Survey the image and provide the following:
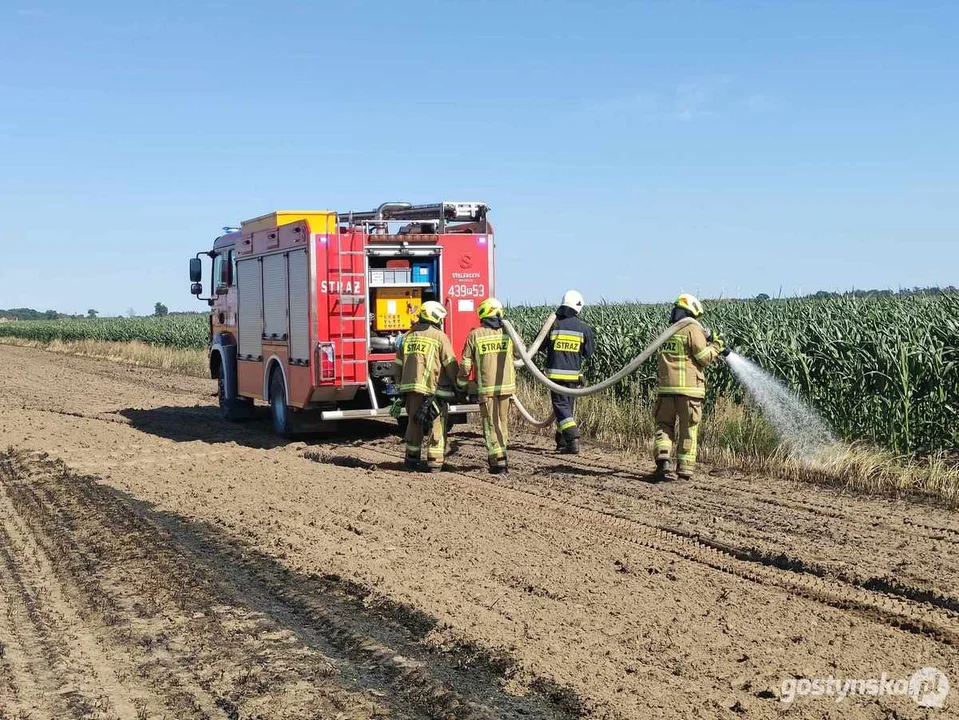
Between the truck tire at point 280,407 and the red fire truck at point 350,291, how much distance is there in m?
0.02

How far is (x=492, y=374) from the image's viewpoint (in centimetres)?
1125

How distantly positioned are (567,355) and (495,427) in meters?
1.77

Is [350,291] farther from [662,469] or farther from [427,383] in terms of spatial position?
[662,469]

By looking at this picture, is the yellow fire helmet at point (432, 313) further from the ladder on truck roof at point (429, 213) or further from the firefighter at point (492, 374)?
the ladder on truck roof at point (429, 213)

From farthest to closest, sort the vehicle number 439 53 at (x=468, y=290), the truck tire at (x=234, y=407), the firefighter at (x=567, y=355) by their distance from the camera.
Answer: the truck tire at (x=234, y=407)
the vehicle number 439 53 at (x=468, y=290)
the firefighter at (x=567, y=355)

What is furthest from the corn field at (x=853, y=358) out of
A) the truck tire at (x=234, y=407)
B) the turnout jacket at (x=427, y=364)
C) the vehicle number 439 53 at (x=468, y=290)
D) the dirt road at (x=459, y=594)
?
the truck tire at (x=234, y=407)

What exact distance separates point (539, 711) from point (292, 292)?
9.53 meters

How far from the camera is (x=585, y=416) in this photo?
14.8 m

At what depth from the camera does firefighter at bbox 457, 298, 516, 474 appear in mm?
11164

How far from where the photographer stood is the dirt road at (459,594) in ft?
16.1

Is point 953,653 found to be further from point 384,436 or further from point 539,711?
point 384,436

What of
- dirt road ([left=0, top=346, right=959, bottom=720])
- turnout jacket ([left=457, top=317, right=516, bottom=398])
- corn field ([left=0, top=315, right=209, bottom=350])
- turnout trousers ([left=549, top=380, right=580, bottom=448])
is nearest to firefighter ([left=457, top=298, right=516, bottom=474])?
turnout jacket ([left=457, top=317, right=516, bottom=398])

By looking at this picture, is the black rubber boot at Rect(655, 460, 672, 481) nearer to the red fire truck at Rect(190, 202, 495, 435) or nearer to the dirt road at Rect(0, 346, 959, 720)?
the dirt road at Rect(0, 346, 959, 720)

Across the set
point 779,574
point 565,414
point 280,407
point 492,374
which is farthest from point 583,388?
point 779,574
